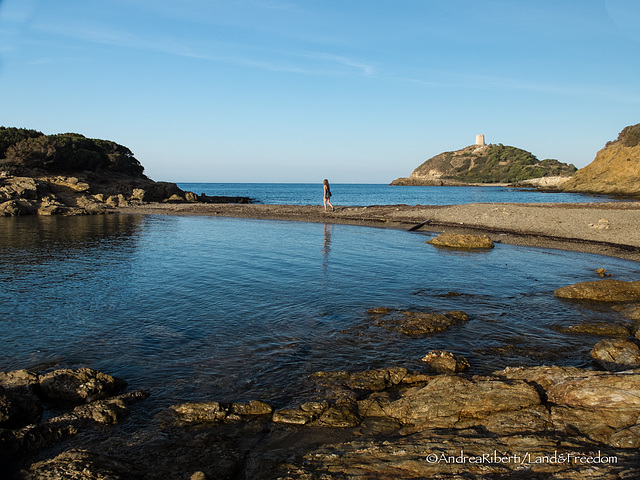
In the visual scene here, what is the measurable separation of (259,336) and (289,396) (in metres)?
2.61

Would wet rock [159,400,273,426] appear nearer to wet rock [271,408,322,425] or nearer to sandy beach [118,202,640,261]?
wet rock [271,408,322,425]

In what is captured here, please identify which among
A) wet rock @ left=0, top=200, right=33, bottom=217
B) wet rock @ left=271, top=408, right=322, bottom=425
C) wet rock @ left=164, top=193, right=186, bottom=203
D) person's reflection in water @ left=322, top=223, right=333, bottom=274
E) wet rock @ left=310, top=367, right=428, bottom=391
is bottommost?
wet rock @ left=271, top=408, right=322, bottom=425

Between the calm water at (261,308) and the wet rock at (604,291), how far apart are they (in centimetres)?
67

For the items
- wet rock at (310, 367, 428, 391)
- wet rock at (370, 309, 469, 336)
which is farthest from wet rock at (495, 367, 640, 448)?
wet rock at (370, 309, 469, 336)

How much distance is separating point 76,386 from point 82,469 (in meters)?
2.61

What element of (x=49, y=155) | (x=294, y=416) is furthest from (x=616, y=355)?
(x=49, y=155)

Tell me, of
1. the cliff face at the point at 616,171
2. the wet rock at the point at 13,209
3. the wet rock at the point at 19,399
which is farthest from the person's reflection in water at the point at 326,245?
the cliff face at the point at 616,171

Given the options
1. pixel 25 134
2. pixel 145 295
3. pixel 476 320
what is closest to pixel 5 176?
pixel 25 134

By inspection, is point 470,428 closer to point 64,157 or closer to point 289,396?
point 289,396

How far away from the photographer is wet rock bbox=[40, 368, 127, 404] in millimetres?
6258

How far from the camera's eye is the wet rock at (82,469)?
3988 millimetres

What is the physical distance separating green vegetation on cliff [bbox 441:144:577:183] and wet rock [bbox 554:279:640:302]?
147839 mm

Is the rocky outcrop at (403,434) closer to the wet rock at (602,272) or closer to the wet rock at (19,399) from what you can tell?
the wet rock at (19,399)

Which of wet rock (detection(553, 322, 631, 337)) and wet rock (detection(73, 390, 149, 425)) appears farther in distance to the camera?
wet rock (detection(553, 322, 631, 337))
